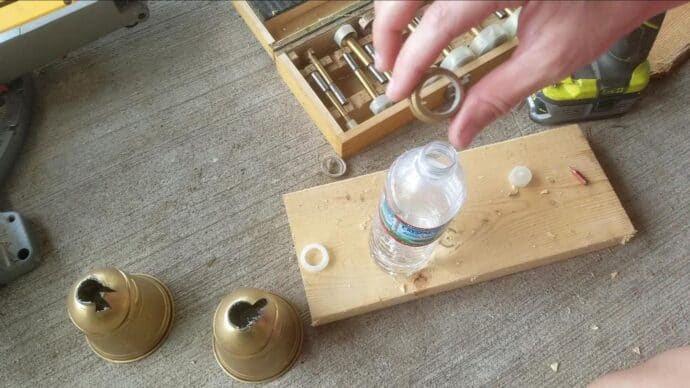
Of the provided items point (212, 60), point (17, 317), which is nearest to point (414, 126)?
point (212, 60)

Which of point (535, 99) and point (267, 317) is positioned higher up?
point (267, 317)

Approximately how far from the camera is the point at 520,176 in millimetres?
988

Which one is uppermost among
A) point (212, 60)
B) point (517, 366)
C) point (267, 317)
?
point (212, 60)

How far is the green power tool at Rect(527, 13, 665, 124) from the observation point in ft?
3.30

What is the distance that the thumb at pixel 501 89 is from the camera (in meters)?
0.59

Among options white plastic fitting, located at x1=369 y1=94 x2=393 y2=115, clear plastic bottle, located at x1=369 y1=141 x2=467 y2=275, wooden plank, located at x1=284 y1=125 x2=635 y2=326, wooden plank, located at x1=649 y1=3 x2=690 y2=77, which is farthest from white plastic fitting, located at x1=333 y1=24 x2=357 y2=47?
wooden plank, located at x1=649 y1=3 x2=690 y2=77

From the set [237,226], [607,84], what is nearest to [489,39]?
[607,84]

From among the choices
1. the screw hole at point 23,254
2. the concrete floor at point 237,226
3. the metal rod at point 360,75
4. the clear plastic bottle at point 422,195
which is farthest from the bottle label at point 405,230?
the screw hole at point 23,254

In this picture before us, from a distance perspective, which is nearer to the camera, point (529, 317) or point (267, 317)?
point (267, 317)

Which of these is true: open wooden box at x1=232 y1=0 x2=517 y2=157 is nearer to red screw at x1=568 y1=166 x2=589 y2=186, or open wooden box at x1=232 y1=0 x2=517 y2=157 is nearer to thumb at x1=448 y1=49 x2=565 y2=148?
red screw at x1=568 y1=166 x2=589 y2=186

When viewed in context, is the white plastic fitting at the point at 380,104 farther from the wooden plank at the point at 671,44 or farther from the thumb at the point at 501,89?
the wooden plank at the point at 671,44

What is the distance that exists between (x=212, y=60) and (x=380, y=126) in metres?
0.44

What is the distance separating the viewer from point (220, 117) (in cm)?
116

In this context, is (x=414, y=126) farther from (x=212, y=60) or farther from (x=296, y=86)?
(x=212, y=60)
